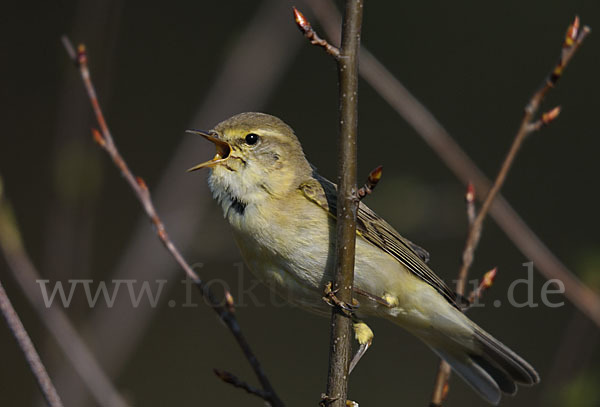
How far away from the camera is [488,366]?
122 inches

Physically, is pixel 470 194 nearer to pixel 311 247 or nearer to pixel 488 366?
pixel 311 247

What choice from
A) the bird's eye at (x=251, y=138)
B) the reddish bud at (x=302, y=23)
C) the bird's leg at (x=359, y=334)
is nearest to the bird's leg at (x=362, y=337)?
the bird's leg at (x=359, y=334)

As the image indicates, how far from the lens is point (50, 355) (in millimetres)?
3076

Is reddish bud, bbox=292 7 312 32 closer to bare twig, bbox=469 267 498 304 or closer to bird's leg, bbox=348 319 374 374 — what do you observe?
bare twig, bbox=469 267 498 304

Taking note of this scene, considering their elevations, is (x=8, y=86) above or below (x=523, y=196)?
below

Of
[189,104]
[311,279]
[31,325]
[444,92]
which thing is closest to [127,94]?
[189,104]

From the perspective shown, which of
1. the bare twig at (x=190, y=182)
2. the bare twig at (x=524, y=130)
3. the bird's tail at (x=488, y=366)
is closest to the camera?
the bare twig at (x=524, y=130)

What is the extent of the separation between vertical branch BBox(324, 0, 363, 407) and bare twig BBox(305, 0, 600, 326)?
1.85ft

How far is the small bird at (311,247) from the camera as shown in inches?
104

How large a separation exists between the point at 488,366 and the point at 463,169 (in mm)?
1075

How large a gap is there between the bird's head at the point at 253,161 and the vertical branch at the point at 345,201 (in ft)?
2.59

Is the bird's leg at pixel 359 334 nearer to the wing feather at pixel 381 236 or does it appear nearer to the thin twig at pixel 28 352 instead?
the wing feather at pixel 381 236

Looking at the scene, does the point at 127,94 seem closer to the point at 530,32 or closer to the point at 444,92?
the point at 444,92

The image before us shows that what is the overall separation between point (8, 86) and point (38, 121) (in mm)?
412
